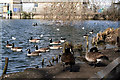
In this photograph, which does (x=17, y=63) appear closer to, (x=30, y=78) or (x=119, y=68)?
(x=30, y=78)

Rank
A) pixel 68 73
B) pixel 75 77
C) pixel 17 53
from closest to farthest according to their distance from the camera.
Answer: pixel 75 77 < pixel 68 73 < pixel 17 53

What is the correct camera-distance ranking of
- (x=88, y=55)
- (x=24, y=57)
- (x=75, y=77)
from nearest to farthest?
(x=75, y=77) → (x=88, y=55) → (x=24, y=57)

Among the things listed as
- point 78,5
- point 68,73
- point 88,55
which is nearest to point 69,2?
point 78,5

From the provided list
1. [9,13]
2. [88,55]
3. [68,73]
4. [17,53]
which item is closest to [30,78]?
[68,73]

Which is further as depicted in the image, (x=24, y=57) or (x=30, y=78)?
(x=24, y=57)

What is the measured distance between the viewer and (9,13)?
12662cm

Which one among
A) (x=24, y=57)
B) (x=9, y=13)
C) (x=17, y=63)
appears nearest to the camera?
(x=17, y=63)

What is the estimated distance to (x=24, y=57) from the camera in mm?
16656

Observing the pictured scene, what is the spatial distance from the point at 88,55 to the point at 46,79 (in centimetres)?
243

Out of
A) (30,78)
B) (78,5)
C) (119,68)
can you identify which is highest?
(78,5)

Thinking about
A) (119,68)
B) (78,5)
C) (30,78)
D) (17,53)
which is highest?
(78,5)

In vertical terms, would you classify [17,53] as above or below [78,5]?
below

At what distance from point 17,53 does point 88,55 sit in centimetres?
1130

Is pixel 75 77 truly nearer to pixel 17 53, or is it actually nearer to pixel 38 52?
pixel 38 52
